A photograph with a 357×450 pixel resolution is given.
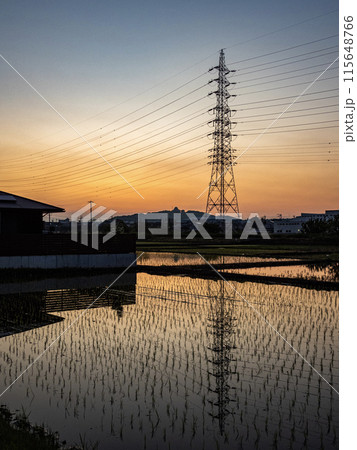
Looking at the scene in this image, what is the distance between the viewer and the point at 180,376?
8.02 m

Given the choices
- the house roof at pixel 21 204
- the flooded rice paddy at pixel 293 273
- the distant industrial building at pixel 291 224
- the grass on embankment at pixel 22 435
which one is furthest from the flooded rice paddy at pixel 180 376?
the distant industrial building at pixel 291 224

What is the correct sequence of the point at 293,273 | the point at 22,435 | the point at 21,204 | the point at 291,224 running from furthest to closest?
the point at 291,224 → the point at 21,204 → the point at 293,273 → the point at 22,435

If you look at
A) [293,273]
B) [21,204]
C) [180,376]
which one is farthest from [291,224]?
[180,376]

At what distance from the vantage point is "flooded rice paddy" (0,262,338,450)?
5910 millimetres

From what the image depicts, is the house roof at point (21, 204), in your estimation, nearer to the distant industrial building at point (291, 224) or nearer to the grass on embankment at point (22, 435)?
the grass on embankment at point (22, 435)

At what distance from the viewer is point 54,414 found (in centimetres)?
640

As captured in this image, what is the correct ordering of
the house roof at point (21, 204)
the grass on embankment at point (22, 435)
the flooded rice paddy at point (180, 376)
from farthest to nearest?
the house roof at point (21, 204) → the flooded rice paddy at point (180, 376) → the grass on embankment at point (22, 435)

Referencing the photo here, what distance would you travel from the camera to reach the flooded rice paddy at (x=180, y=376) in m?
5.91

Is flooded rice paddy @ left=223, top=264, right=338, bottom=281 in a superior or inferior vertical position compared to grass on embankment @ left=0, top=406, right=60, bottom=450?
superior

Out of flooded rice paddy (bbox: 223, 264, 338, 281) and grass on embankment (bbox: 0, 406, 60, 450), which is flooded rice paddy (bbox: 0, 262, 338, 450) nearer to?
grass on embankment (bbox: 0, 406, 60, 450)

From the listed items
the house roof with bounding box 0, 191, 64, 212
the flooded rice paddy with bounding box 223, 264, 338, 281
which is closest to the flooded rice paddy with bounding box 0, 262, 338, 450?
the flooded rice paddy with bounding box 223, 264, 338, 281

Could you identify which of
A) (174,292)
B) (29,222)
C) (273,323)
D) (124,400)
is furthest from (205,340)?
(29,222)

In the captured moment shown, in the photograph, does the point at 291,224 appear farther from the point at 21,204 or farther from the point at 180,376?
the point at 180,376

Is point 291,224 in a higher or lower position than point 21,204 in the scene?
higher
